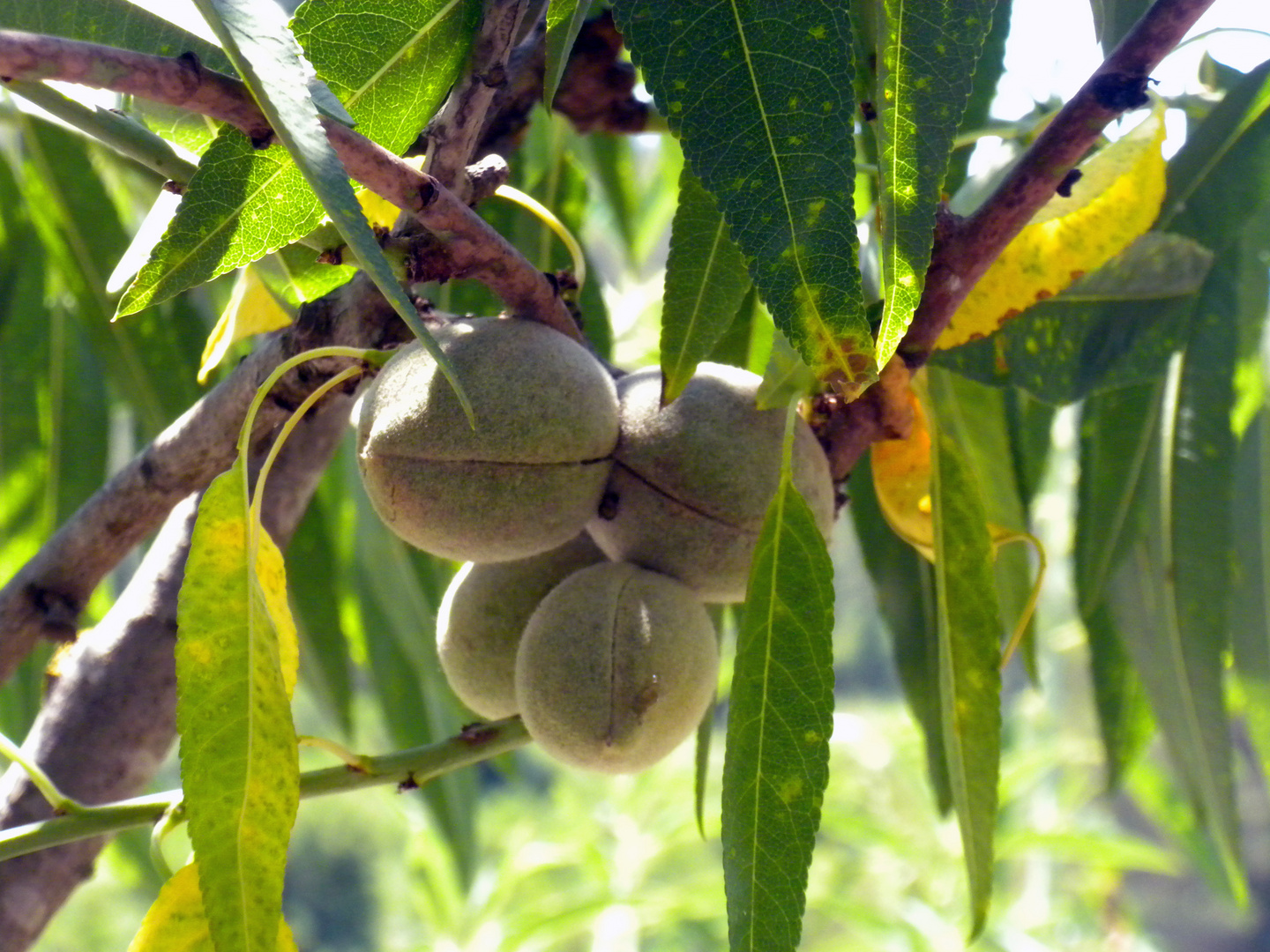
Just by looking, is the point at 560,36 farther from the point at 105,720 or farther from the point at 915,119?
the point at 105,720

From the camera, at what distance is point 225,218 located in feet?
1.75

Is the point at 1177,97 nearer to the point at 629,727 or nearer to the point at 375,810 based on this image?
the point at 629,727

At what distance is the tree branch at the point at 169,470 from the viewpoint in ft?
2.19

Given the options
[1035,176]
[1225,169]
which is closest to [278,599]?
[1035,176]

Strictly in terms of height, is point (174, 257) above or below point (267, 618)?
above

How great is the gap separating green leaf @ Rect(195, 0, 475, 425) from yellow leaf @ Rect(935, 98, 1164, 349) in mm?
384

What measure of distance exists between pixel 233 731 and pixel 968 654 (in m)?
0.39

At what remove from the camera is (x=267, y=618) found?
0.56 m

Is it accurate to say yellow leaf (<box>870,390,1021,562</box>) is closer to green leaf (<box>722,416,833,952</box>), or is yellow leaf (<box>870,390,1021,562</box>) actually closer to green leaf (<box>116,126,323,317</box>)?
green leaf (<box>722,416,833,952</box>)

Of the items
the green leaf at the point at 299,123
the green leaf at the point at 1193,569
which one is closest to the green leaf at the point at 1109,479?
the green leaf at the point at 1193,569

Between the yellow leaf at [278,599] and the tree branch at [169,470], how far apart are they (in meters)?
0.11

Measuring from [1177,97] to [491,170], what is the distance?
0.67 m

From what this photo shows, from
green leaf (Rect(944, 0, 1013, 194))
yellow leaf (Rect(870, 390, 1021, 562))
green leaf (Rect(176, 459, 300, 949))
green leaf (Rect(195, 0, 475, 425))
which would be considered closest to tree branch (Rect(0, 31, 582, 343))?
green leaf (Rect(195, 0, 475, 425))

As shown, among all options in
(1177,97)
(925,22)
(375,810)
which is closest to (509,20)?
(925,22)
